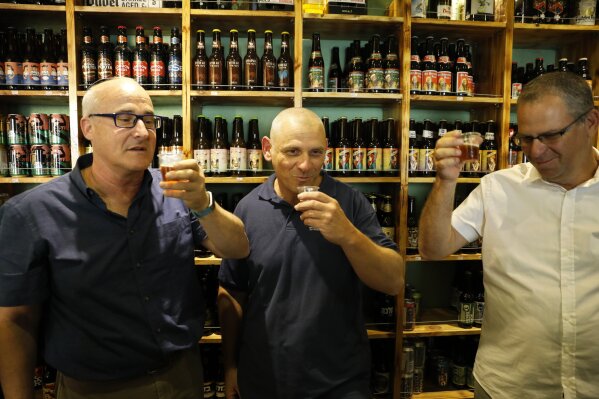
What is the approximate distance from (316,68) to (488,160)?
53.5 inches

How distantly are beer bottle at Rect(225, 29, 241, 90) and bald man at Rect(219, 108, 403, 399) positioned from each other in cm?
129

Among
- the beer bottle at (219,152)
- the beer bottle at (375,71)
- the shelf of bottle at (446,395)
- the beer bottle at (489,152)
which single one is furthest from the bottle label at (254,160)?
the shelf of bottle at (446,395)

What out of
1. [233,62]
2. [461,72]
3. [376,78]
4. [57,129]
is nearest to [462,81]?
[461,72]

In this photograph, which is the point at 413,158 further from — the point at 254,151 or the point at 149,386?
the point at 149,386

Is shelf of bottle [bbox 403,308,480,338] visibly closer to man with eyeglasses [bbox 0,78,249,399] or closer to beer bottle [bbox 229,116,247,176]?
beer bottle [bbox 229,116,247,176]

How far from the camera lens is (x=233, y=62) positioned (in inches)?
112

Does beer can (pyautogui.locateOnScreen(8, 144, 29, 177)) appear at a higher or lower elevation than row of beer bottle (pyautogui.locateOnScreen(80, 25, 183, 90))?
lower

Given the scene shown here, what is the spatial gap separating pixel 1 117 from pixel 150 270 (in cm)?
217

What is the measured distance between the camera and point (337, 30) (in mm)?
2988

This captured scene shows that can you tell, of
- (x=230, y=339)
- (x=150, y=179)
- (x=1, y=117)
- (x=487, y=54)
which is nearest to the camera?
(x=150, y=179)

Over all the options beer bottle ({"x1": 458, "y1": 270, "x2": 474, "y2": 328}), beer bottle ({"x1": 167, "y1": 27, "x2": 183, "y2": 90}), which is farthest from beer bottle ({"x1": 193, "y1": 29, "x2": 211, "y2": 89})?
beer bottle ({"x1": 458, "y1": 270, "x2": 474, "y2": 328})

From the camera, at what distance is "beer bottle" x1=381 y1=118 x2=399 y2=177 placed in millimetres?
2891

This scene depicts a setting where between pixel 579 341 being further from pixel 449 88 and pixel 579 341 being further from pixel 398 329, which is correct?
pixel 449 88

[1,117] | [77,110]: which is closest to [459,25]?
[77,110]
